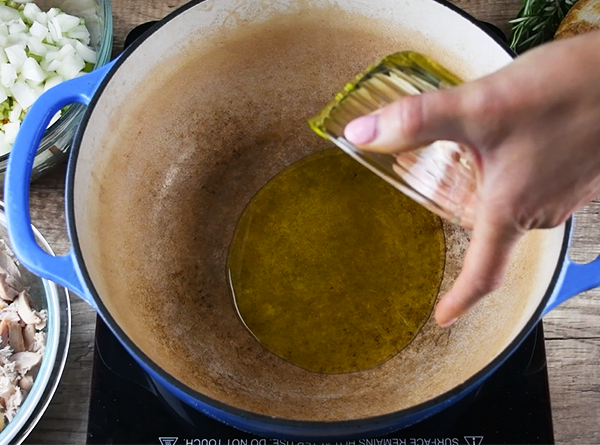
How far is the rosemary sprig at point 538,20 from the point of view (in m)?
1.01

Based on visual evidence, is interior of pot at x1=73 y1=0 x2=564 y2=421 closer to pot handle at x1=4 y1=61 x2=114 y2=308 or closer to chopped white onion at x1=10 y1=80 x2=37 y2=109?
pot handle at x1=4 y1=61 x2=114 y2=308

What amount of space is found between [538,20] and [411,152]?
17.0 inches

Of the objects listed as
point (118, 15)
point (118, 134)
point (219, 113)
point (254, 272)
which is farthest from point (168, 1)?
point (254, 272)

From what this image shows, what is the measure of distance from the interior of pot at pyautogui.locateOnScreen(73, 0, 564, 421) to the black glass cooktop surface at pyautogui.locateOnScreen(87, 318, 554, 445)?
56 millimetres

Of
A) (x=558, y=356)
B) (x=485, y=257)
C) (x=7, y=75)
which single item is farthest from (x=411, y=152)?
(x=7, y=75)

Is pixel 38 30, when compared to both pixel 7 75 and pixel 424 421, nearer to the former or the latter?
pixel 7 75

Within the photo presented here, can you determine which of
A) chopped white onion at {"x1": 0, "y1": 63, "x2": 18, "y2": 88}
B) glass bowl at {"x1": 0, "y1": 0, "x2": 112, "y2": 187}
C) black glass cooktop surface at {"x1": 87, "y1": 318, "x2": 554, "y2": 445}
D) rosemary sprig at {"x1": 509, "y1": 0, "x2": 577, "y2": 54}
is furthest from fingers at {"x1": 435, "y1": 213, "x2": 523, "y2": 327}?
chopped white onion at {"x1": 0, "y1": 63, "x2": 18, "y2": 88}

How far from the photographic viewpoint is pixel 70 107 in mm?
950

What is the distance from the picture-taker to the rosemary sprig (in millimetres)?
1007

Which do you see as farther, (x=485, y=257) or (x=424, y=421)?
(x=424, y=421)

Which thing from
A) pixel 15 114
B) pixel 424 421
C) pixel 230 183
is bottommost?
pixel 424 421

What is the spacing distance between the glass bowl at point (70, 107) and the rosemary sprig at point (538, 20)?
0.63 m

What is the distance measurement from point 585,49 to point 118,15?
2.64 ft

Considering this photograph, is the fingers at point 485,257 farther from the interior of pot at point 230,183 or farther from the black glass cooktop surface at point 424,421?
the black glass cooktop surface at point 424,421
